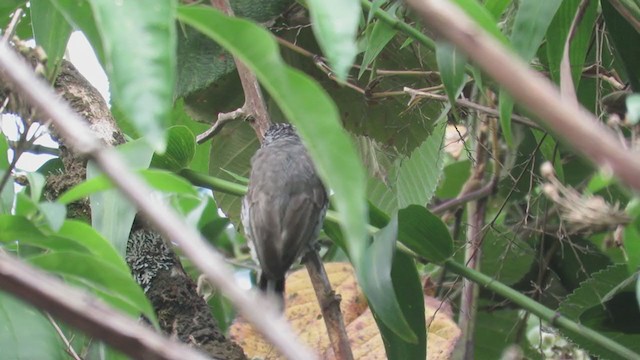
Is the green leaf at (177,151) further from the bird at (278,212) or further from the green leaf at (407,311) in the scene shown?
the green leaf at (407,311)

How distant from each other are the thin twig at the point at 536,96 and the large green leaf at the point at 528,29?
0.85 metres

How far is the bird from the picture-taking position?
2.14m

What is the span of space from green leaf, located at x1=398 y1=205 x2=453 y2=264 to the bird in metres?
0.25

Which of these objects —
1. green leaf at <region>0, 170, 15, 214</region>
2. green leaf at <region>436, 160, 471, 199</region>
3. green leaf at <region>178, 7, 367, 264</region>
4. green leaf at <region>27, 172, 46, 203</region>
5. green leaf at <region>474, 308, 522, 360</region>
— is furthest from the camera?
green leaf at <region>436, 160, 471, 199</region>

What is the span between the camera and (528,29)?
1401 millimetres

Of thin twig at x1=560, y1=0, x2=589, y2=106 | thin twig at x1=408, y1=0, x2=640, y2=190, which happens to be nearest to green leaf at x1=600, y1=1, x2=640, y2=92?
thin twig at x1=560, y1=0, x2=589, y2=106

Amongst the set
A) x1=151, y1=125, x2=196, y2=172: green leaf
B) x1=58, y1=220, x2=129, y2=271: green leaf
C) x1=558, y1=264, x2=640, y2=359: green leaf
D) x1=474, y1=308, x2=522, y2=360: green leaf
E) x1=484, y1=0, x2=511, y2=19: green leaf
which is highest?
x1=484, y1=0, x2=511, y2=19: green leaf

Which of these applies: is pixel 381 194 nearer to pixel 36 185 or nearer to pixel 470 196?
pixel 470 196

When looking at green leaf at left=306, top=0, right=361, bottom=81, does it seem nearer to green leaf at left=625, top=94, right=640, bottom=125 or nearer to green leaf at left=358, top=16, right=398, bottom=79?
green leaf at left=625, top=94, right=640, bottom=125

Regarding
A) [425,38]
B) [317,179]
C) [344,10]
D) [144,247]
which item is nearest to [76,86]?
[144,247]

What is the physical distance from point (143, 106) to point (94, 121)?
1413 millimetres

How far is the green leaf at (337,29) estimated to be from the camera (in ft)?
2.95

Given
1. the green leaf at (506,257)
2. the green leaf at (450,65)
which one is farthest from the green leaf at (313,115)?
the green leaf at (506,257)

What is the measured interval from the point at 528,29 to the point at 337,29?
0.57 meters
